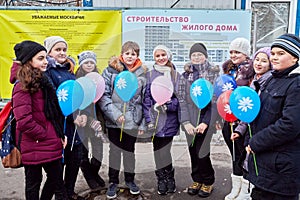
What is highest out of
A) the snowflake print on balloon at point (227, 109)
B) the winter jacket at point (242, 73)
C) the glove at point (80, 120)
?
the winter jacket at point (242, 73)

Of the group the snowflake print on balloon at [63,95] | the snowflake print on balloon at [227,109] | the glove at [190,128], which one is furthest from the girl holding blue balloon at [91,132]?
the snowflake print on balloon at [227,109]

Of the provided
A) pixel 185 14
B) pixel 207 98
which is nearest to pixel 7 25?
pixel 185 14

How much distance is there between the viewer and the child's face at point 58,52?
3.06 meters

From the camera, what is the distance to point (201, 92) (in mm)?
3152

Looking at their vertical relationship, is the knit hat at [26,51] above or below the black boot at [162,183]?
above

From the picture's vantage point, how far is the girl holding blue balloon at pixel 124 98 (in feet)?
10.5

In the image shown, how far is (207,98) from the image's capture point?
3205mm

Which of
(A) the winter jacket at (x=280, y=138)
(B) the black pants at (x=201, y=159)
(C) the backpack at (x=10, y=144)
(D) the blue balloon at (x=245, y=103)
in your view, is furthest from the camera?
(B) the black pants at (x=201, y=159)

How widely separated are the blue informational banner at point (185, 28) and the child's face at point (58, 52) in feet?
6.26

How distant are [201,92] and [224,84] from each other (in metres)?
0.22

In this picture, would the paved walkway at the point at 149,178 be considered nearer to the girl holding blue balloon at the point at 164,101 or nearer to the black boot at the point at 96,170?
the black boot at the point at 96,170

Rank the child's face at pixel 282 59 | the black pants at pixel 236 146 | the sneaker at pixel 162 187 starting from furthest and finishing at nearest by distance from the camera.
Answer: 1. the sneaker at pixel 162 187
2. the black pants at pixel 236 146
3. the child's face at pixel 282 59

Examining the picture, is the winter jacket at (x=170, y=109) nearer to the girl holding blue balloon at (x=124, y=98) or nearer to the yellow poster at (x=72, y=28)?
the girl holding blue balloon at (x=124, y=98)

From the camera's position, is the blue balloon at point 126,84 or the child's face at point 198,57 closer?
the blue balloon at point 126,84
